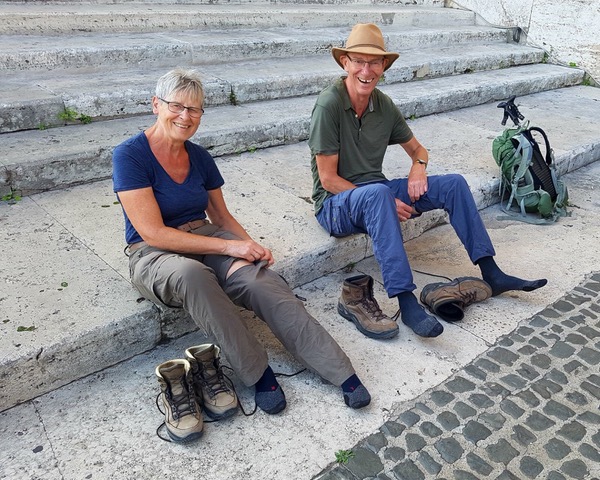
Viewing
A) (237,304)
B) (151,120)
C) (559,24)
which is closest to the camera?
(237,304)

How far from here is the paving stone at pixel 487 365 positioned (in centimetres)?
276

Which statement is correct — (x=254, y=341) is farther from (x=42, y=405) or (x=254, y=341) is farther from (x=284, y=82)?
(x=284, y=82)

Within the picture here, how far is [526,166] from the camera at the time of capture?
4.24 metres

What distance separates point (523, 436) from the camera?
238cm

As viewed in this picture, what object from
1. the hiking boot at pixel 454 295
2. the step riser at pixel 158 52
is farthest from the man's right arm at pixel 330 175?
the step riser at pixel 158 52

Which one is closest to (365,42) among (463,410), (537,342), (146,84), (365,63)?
(365,63)

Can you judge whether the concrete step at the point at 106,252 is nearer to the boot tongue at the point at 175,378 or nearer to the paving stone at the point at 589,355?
the boot tongue at the point at 175,378

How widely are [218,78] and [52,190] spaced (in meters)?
2.01

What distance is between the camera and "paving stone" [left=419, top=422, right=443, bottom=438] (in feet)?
7.76

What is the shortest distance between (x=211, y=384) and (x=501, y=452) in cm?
120

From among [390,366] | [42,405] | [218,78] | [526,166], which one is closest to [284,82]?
[218,78]

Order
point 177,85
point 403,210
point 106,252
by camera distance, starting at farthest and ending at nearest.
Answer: point 403,210
point 106,252
point 177,85

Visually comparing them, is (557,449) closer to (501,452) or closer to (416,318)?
(501,452)

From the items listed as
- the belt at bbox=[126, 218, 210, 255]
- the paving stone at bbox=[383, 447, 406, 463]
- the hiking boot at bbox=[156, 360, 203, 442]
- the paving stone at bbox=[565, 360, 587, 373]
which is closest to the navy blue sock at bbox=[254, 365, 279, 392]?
the hiking boot at bbox=[156, 360, 203, 442]
